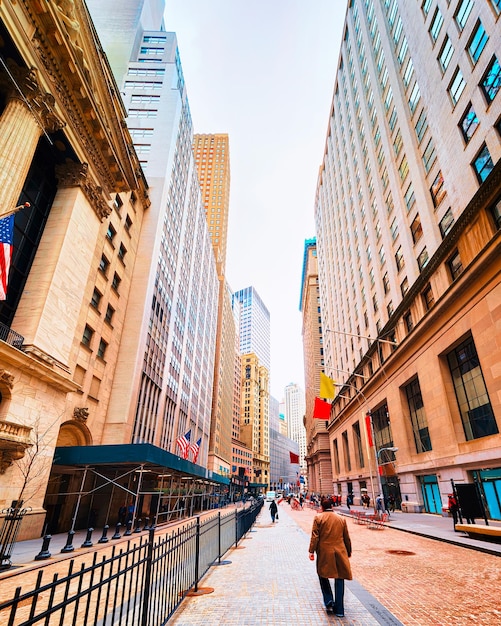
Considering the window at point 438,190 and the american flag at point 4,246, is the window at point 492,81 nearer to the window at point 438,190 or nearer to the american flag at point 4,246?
the window at point 438,190

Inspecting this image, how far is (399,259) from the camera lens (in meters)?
32.5

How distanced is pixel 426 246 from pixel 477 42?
1265cm

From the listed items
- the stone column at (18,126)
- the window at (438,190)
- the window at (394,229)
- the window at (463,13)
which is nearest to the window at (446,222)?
the window at (438,190)

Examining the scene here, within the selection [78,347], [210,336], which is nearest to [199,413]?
[210,336]

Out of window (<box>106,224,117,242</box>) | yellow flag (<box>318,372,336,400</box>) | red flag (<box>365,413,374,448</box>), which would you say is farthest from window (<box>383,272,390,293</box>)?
window (<box>106,224,117,242</box>)

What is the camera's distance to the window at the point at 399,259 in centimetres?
3183

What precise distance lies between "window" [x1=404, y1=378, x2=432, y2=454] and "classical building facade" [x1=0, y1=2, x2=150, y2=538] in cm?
2536

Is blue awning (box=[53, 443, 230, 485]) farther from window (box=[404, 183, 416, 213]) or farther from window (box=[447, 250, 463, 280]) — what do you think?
window (box=[404, 183, 416, 213])

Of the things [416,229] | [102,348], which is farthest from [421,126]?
[102,348]

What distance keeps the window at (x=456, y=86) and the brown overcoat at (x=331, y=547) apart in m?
27.3

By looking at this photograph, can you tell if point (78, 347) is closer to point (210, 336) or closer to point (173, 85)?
point (173, 85)

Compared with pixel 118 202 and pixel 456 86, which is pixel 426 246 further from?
pixel 118 202

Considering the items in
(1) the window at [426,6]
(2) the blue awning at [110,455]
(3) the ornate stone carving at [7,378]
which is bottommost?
(2) the blue awning at [110,455]

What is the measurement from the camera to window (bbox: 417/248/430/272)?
27.1 m
